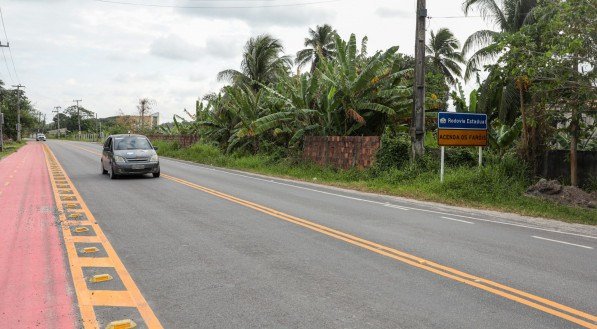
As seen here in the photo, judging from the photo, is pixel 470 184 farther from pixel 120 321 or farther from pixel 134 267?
pixel 120 321

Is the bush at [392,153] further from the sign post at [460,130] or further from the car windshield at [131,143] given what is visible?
the car windshield at [131,143]

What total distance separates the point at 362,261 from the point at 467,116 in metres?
10.2

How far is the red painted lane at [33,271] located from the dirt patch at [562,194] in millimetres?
11599

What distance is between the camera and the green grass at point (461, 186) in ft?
39.0

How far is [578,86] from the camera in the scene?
42.6 feet

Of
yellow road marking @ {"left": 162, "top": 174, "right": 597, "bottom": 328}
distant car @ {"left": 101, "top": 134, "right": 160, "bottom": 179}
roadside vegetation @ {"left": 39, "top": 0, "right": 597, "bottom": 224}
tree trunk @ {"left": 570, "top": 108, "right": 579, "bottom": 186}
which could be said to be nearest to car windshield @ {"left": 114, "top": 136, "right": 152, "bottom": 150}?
distant car @ {"left": 101, "top": 134, "right": 160, "bottom": 179}

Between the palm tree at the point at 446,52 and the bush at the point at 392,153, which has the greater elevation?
the palm tree at the point at 446,52

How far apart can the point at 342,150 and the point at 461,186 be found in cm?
743

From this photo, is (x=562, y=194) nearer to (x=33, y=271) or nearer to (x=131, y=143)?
(x=33, y=271)

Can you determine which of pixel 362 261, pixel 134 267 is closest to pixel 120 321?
pixel 134 267

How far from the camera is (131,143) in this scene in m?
18.8

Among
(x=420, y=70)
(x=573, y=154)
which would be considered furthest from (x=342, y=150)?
(x=573, y=154)

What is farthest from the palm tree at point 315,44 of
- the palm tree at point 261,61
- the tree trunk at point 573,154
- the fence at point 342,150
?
the tree trunk at point 573,154

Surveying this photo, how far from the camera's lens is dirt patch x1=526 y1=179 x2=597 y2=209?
12.6 meters
